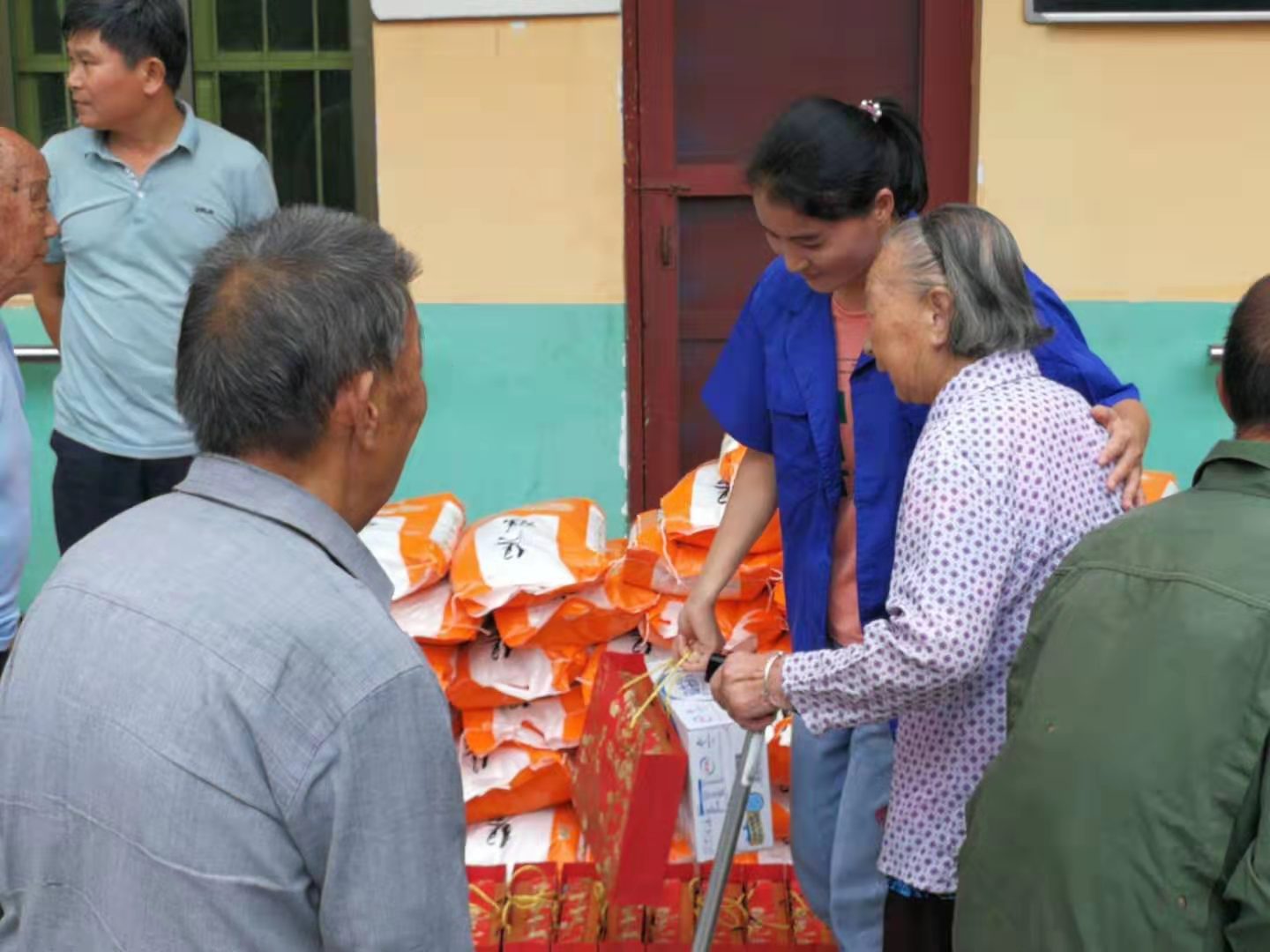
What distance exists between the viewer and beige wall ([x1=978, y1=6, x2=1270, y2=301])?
4.34m

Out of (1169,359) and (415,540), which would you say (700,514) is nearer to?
(415,540)

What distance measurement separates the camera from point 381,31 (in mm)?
4430

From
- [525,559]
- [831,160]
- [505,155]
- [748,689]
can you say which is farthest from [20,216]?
[505,155]

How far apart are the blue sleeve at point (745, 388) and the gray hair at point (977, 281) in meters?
0.60

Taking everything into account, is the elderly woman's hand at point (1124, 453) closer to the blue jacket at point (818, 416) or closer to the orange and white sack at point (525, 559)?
the blue jacket at point (818, 416)

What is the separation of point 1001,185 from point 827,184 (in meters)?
2.23

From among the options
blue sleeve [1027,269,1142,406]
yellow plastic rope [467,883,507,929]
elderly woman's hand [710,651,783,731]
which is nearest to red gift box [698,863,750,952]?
yellow plastic rope [467,883,507,929]

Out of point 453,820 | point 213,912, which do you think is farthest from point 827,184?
point 213,912

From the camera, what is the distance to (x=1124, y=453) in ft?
6.77

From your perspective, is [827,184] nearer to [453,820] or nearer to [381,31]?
[453,820]

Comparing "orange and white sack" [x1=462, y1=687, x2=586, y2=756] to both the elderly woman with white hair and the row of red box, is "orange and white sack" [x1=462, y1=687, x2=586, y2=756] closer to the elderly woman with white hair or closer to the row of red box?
the row of red box

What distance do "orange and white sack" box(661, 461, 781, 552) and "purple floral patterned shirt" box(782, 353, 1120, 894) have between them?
1271 millimetres

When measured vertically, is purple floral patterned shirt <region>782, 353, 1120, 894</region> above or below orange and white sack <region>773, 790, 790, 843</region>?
above

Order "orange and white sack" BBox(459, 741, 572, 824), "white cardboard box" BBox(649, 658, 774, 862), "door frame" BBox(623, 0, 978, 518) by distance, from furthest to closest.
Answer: "door frame" BBox(623, 0, 978, 518) → "orange and white sack" BBox(459, 741, 572, 824) → "white cardboard box" BBox(649, 658, 774, 862)
